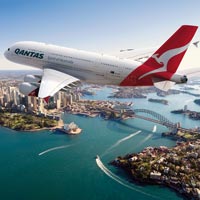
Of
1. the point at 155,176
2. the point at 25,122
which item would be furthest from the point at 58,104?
the point at 155,176

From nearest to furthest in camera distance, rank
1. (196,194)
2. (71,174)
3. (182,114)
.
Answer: (196,194) → (71,174) → (182,114)

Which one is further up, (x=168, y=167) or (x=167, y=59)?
(x=167, y=59)

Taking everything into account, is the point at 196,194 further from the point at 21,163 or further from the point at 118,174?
the point at 21,163

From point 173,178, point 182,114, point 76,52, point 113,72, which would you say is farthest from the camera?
point 182,114

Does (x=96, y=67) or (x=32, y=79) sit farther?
(x=32, y=79)

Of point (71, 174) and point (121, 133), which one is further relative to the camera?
point (121, 133)

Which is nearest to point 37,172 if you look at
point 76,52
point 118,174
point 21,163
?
point 21,163

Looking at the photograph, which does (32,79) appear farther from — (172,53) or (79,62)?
(172,53)
